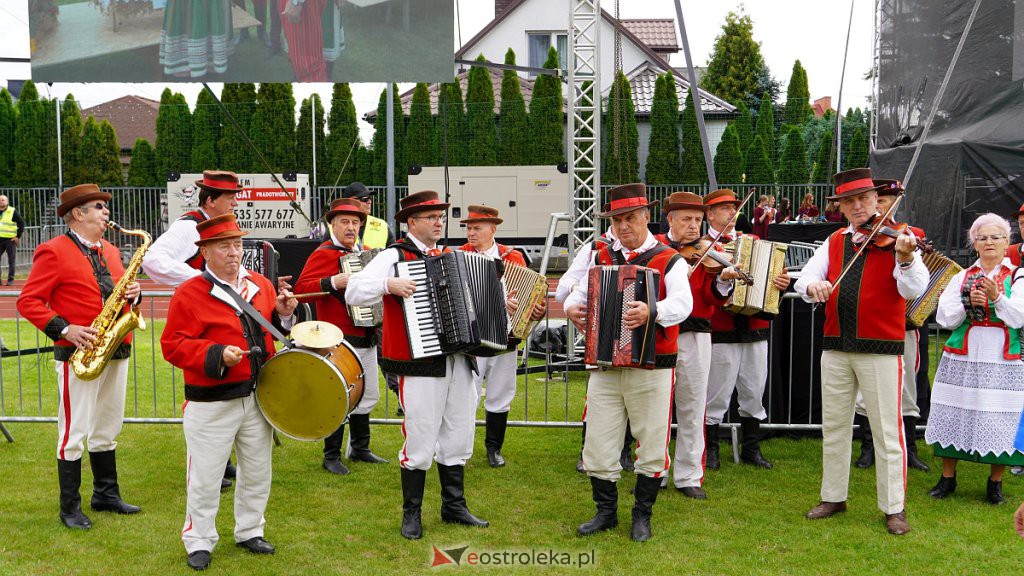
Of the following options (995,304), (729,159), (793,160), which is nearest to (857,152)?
(793,160)

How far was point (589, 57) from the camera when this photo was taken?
1270 cm

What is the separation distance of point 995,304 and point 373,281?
3.71 meters

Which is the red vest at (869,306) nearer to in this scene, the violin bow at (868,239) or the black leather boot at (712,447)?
the violin bow at (868,239)

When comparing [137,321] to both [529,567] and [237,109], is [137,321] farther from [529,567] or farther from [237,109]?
[237,109]

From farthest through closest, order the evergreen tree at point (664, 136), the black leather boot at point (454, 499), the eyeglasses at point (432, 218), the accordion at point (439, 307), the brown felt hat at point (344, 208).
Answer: the evergreen tree at point (664, 136), the brown felt hat at point (344, 208), the black leather boot at point (454, 499), the eyeglasses at point (432, 218), the accordion at point (439, 307)

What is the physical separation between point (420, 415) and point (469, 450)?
47cm

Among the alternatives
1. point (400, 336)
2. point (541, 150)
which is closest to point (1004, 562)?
point (400, 336)

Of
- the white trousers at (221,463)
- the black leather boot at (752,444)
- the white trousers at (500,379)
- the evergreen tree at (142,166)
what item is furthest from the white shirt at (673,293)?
the evergreen tree at (142,166)

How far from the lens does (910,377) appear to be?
275 inches

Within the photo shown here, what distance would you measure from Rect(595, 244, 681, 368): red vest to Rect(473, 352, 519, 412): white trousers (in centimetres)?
192

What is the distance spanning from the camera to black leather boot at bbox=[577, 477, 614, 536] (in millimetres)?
5445

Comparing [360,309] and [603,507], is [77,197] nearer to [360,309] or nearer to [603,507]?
[360,309]

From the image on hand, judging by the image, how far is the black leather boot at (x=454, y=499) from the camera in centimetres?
560

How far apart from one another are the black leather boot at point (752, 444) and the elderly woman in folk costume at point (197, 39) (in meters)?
5.67
